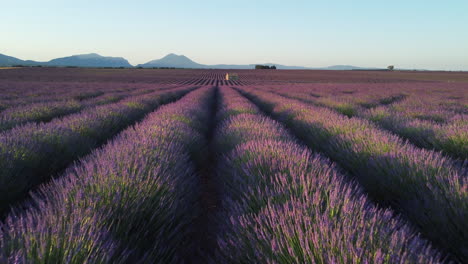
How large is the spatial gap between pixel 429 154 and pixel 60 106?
8324mm

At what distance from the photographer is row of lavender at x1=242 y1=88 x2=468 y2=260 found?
6.15 ft

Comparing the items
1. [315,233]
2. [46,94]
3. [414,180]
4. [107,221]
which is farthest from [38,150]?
[46,94]

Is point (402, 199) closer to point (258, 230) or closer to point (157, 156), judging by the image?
point (258, 230)

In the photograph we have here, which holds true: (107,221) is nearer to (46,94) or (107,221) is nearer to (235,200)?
(235,200)

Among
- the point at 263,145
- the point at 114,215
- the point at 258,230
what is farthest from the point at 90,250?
the point at 263,145

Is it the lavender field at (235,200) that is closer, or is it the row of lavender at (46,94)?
the lavender field at (235,200)

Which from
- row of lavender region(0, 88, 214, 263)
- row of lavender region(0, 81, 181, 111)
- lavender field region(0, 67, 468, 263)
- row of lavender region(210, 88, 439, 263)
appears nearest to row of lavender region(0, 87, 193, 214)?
lavender field region(0, 67, 468, 263)

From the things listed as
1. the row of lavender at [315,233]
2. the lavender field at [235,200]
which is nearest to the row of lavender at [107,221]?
the lavender field at [235,200]

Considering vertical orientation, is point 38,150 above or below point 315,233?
below

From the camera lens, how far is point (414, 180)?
2391 mm

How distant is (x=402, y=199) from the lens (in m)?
2.44

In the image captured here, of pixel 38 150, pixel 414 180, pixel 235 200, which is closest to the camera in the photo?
pixel 235 200

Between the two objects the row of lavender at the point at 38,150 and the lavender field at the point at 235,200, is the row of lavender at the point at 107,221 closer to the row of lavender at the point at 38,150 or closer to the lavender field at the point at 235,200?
the lavender field at the point at 235,200

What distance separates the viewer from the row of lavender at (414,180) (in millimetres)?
1874
